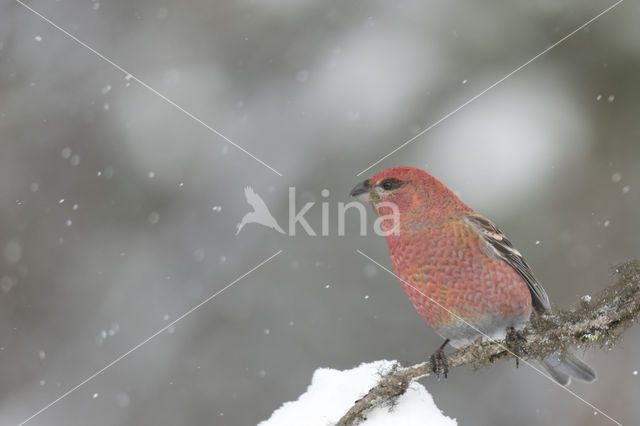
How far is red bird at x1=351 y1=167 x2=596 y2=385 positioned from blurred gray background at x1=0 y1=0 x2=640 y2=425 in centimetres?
238

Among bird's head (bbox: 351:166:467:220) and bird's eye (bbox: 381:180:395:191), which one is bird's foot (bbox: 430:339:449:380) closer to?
bird's head (bbox: 351:166:467:220)

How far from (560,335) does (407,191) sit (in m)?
1.06

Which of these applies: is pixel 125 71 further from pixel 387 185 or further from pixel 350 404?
pixel 350 404

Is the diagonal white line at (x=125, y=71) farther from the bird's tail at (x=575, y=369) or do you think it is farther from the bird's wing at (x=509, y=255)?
the bird's tail at (x=575, y=369)

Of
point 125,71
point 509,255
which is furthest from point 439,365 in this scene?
point 125,71

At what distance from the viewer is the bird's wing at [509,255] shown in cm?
267

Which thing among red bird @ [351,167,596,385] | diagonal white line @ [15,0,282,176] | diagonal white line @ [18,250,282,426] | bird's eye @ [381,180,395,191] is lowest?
diagonal white line @ [18,250,282,426]

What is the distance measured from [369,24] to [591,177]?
2.74 metres

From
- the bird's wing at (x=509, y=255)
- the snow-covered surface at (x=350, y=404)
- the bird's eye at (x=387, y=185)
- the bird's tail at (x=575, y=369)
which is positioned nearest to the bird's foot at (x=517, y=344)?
the snow-covered surface at (x=350, y=404)

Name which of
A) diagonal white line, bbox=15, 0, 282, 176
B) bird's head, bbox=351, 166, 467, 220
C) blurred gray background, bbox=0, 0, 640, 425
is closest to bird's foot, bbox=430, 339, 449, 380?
bird's head, bbox=351, 166, 467, 220

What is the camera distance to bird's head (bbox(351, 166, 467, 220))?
2.78 m

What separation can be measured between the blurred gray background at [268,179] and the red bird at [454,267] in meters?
2.38

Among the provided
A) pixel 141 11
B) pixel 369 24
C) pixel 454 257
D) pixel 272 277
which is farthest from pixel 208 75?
pixel 454 257

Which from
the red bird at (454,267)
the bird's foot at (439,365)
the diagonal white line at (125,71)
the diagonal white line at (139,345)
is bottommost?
the diagonal white line at (139,345)
